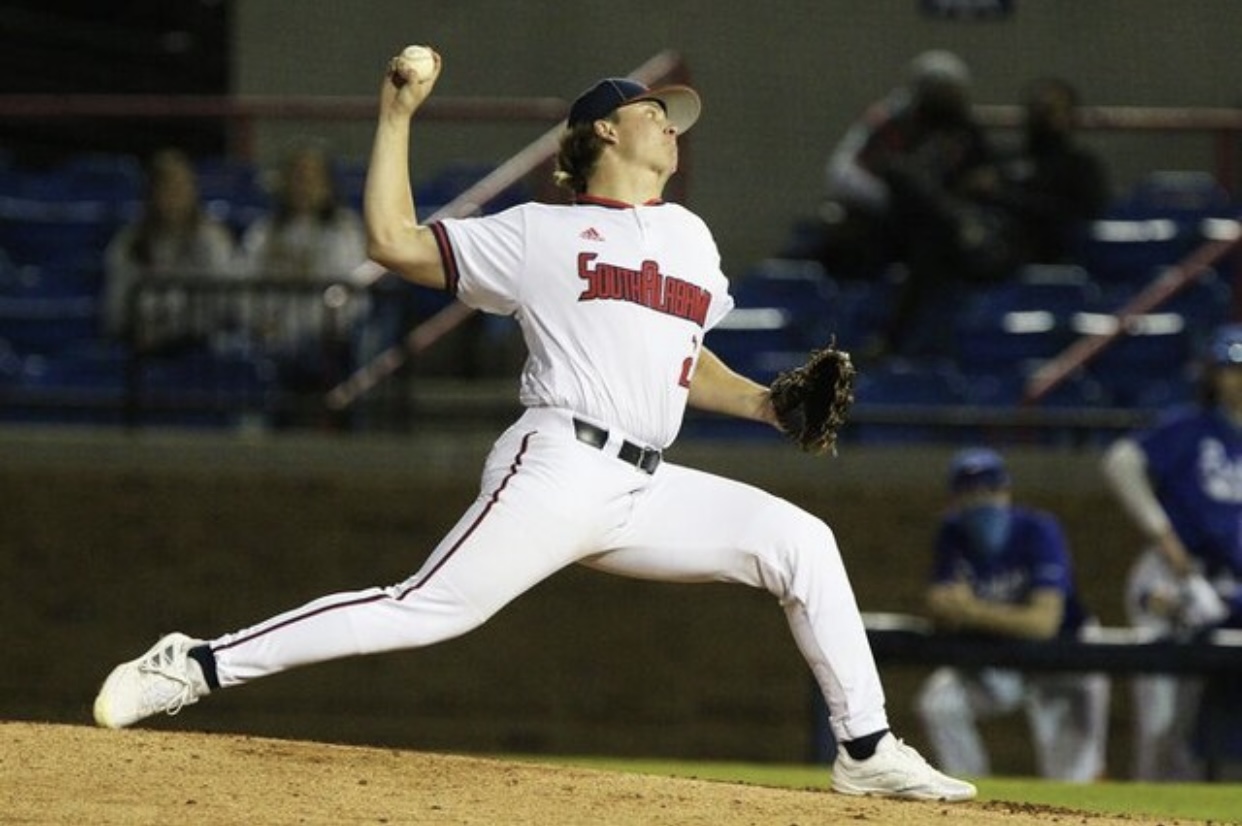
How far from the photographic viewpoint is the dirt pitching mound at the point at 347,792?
5578 millimetres

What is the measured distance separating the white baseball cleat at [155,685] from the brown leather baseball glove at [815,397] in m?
1.46

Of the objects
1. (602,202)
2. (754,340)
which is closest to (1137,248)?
(754,340)

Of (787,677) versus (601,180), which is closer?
(601,180)

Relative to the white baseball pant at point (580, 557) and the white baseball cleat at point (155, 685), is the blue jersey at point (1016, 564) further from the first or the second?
the white baseball cleat at point (155, 685)

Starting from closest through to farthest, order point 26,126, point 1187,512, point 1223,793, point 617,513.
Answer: point 617,513 < point 1223,793 < point 1187,512 < point 26,126

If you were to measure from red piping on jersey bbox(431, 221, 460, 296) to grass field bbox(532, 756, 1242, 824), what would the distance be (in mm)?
1985

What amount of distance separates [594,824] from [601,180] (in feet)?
5.26

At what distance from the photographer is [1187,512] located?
10156mm

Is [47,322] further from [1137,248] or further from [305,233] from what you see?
[1137,248]

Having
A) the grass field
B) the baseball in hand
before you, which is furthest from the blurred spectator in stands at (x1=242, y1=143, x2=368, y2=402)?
the baseball in hand

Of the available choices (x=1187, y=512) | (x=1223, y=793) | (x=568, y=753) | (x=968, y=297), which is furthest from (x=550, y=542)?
(x=968, y=297)

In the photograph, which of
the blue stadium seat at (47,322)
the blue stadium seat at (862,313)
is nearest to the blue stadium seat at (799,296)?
the blue stadium seat at (862,313)

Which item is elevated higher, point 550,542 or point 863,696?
point 550,542

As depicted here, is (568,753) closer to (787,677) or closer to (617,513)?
(787,677)
